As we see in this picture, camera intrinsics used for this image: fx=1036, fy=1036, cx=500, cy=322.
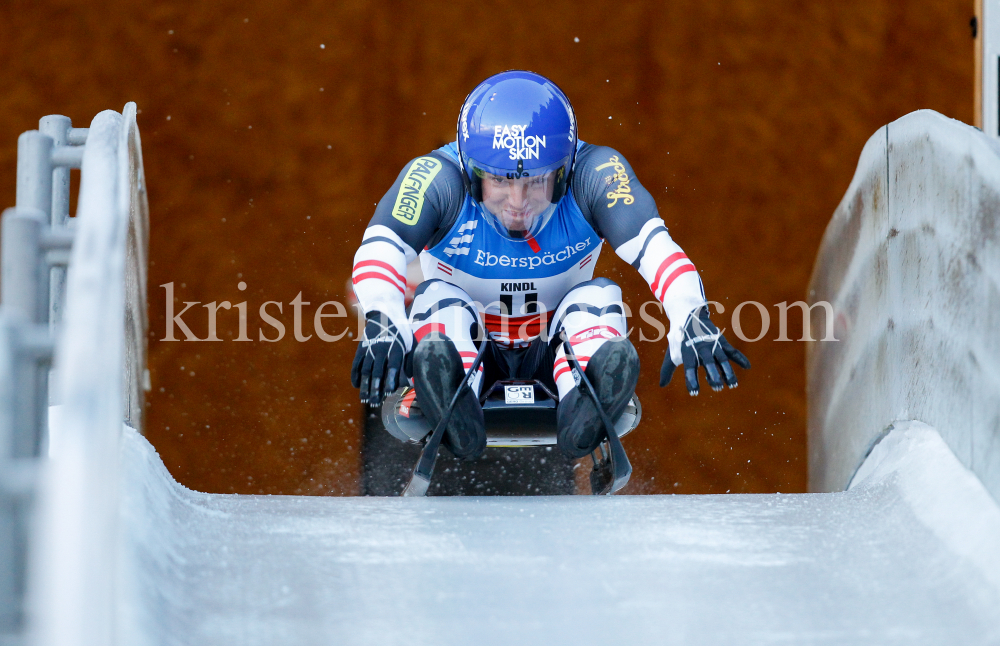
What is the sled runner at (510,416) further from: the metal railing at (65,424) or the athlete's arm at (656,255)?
the metal railing at (65,424)

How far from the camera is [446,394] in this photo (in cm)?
253

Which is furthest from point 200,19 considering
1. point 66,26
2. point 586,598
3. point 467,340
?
point 586,598

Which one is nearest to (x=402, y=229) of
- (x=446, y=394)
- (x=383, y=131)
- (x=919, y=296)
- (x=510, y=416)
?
(x=446, y=394)

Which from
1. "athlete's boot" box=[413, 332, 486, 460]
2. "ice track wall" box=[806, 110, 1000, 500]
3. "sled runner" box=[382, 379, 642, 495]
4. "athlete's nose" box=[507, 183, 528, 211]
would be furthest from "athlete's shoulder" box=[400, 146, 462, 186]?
"ice track wall" box=[806, 110, 1000, 500]

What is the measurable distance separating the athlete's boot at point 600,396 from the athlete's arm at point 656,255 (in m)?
0.10

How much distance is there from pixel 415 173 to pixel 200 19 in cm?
251

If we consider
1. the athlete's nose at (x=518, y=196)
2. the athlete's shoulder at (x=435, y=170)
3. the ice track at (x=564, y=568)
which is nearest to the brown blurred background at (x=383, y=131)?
the athlete's shoulder at (x=435, y=170)

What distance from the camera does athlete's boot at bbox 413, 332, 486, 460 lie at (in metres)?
2.49

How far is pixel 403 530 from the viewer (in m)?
1.92

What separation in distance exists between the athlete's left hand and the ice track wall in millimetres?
456

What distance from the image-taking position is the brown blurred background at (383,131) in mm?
4734

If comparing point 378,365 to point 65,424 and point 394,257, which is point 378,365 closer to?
point 394,257

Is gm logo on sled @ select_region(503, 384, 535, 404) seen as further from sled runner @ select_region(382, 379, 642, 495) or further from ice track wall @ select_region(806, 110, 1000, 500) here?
ice track wall @ select_region(806, 110, 1000, 500)

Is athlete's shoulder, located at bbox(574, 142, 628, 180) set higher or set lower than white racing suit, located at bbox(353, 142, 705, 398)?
higher
